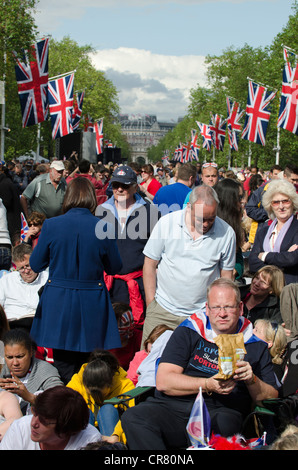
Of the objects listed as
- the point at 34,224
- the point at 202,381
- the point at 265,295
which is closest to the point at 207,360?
the point at 202,381

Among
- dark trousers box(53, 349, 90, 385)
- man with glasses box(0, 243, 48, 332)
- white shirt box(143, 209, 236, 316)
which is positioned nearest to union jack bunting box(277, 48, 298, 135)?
man with glasses box(0, 243, 48, 332)

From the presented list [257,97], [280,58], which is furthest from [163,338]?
[280,58]

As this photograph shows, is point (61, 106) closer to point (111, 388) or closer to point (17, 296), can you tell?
point (17, 296)

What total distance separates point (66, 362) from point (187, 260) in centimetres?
121

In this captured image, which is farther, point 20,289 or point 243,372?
point 20,289

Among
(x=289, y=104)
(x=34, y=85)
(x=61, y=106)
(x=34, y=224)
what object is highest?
(x=34, y=85)

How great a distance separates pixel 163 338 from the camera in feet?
15.3

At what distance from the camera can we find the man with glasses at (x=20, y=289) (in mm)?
6418

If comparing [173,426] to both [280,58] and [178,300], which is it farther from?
[280,58]

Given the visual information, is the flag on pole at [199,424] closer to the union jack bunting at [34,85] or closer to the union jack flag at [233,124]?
the union jack bunting at [34,85]

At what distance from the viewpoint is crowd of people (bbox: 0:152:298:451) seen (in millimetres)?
3822

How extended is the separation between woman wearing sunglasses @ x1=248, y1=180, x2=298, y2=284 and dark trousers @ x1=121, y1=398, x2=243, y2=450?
2.51 meters

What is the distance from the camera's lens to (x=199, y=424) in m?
3.52

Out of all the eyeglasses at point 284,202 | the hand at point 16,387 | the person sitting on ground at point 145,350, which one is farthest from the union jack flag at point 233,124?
the hand at point 16,387
